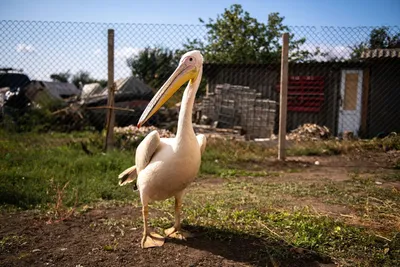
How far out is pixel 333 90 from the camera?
43.3ft

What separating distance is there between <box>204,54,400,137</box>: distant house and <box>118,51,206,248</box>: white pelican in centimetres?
1001

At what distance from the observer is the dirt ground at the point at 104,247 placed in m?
2.39

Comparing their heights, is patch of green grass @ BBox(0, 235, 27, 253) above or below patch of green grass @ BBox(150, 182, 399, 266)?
below

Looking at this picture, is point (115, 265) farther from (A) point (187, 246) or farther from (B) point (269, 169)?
(B) point (269, 169)

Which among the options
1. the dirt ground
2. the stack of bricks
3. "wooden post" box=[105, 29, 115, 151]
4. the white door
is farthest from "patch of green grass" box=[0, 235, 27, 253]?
the white door

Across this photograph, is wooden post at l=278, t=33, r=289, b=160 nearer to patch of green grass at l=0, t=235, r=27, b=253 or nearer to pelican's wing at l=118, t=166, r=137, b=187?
pelican's wing at l=118, t=166, r=137, b=187

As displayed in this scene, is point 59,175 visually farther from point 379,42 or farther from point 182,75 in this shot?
point 379,42

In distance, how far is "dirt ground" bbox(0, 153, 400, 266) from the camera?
94.0 inches

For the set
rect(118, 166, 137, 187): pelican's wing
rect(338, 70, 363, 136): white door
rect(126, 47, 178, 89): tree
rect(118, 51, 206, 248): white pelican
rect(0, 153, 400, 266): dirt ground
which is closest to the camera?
rect(0, 153, 400, 266): dirt ground

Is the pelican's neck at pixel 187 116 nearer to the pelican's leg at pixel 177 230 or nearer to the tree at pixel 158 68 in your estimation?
the pelican's leg at pixel 177 230

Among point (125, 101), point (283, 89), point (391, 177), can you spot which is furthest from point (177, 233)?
point (125, 101)

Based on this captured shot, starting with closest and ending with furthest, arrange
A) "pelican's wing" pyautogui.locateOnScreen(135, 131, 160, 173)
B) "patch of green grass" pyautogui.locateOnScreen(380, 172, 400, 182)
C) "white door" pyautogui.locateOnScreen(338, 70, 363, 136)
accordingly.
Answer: "pelican's wing" pyautogui.locateOnScreen(135, 131, 160, 173), "patch of green grass" pyautogui.locateOnScreen(380, 172, 400, 182), "white door" pyautogui.locateOnScreen(338, 70, 363, 136)

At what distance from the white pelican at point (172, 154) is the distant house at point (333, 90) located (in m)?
10.0

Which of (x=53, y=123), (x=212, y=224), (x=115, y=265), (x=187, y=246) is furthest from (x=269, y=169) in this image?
(x=53, y=123)
